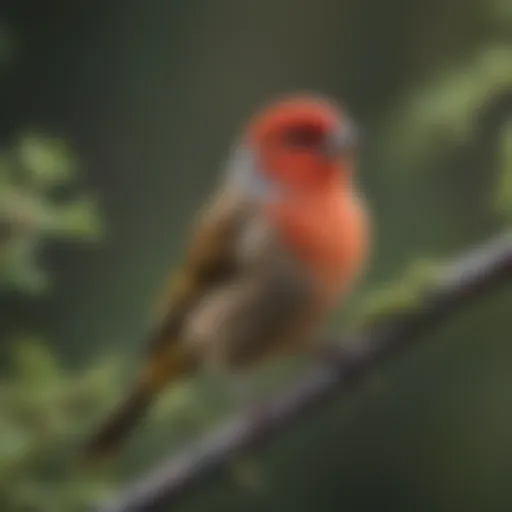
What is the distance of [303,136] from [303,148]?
1 cm

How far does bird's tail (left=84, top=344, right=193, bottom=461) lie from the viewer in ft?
3.84

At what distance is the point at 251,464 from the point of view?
1219 mm

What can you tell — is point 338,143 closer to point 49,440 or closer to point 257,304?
point 257,304

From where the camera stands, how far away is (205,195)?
1.23 meters

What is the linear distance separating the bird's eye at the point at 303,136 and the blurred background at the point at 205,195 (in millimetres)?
94

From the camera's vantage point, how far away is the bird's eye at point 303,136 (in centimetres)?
113

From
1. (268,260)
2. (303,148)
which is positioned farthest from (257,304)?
(303,148)

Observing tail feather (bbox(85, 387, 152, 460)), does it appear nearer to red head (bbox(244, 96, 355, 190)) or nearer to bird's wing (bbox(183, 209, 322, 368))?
bird's wing (bbox(183, 209, 322, 368))

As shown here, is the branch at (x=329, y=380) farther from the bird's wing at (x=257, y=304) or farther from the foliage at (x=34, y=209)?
the foliage at (x=34, y=209)

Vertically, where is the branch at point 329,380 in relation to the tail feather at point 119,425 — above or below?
below

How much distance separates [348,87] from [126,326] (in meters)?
0.31


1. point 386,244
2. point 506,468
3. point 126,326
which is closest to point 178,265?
point 126,326

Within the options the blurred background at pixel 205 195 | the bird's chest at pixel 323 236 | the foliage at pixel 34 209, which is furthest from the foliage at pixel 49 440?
the bird's chest at pixel 323 236

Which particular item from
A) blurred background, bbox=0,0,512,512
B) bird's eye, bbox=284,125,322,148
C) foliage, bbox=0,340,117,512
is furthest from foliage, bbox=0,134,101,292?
bird's eye, bbox=284,125,322,148
